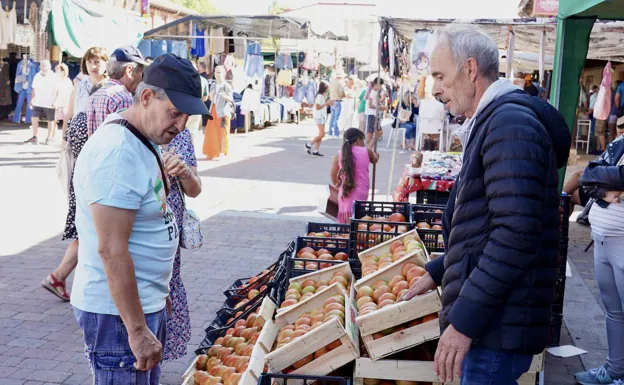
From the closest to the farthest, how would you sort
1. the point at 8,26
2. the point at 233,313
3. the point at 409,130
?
the point at 233,313, the point at 8,26, the point at 409,130

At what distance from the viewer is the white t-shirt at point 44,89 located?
16.7 metres

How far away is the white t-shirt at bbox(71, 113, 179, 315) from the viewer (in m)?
2.47

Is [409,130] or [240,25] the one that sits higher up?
[240,25]

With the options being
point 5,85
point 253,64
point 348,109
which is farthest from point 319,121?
point 5,85

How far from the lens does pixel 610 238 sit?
4.39 meters

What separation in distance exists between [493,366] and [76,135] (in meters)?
4.08

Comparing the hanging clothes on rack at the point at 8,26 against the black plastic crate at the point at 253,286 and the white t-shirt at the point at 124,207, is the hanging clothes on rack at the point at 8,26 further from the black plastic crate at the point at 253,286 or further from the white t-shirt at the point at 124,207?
the white t-shirt at the point at 124,207

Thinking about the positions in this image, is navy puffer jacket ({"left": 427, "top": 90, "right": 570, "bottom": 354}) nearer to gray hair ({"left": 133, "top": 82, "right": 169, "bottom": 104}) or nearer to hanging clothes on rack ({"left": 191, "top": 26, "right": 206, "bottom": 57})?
gray hair ({"left": 133, "top": 82, "right": 169, "bottom": 104})

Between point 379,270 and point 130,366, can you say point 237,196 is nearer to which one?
point 379,270

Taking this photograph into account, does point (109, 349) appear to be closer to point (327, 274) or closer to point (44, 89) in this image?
point (327, 274)

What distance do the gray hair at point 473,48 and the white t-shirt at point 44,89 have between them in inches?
624

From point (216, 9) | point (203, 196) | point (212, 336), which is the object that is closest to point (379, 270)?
point (212, 336)

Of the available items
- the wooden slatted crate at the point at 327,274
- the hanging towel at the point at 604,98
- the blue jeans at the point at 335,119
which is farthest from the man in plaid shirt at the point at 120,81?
the blue jeans at the point at 335,119

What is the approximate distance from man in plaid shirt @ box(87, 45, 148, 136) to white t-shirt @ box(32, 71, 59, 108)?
12.9 metres
